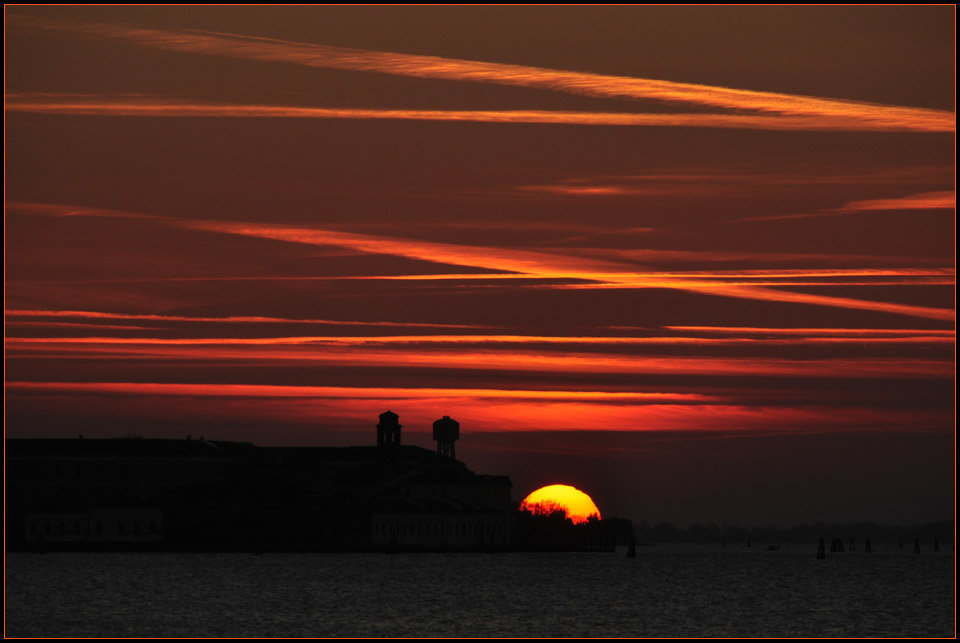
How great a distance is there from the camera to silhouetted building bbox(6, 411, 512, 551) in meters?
157

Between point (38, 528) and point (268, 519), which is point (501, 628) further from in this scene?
point (38, 528)

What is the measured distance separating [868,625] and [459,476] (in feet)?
359

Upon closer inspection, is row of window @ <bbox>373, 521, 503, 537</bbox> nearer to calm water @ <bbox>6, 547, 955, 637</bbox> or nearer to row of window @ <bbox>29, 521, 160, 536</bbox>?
row of window @ <bbox>29, 521, 160, 536</bbox>

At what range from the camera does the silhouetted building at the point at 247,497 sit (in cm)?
15738

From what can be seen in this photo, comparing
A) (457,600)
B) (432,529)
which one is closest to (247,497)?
(432,529)

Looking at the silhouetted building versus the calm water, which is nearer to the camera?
the calm water

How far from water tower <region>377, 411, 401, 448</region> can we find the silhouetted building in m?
0.10

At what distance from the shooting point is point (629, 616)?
71.4 m

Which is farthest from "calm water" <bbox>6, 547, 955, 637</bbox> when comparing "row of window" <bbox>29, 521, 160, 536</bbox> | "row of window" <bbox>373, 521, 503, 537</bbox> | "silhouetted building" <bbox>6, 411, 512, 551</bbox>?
"row of window" <bbox>29, 521, 160, 536</bbox>

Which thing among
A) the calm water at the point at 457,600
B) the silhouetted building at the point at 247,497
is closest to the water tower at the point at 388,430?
the silhouetted building at the point at 247,497

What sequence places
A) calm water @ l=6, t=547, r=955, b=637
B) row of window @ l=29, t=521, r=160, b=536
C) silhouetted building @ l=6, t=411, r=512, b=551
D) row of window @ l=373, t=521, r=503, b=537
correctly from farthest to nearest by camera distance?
row of window @ l=29, t=521, r=160, b=536 < row of window @ l=373, t=521, r=503, b=537 < silhouetted building @ l=6, t=411, r=512, b=551 < calm water @ l=6, t=547, r=955, b=637

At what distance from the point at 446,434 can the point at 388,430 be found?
38.5 feet

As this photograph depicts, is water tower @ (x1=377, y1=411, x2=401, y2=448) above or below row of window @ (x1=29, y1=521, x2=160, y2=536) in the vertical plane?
above

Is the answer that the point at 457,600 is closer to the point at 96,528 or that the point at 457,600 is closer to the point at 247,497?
the point at 247,497
